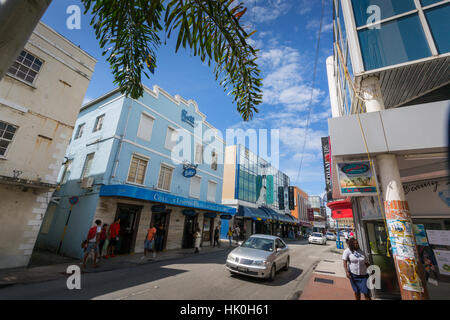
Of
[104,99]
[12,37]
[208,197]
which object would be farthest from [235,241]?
[12,37]

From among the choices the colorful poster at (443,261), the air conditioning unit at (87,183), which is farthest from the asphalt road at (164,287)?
the air conditioning unit at (87,183)

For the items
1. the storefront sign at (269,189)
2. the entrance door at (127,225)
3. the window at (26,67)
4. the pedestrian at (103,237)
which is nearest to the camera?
the window at (26,67)

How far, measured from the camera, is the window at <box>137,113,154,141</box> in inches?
540

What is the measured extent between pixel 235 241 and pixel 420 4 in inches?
882

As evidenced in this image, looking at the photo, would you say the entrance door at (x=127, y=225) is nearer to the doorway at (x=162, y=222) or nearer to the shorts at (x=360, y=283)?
the doorway at (x=162, y=222)

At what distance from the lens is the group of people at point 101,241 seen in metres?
8.61

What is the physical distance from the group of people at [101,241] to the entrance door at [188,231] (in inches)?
224

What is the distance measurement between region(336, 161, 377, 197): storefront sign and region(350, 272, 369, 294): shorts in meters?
2.19

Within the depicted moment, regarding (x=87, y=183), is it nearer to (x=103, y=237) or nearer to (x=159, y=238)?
(x=103, y=237)

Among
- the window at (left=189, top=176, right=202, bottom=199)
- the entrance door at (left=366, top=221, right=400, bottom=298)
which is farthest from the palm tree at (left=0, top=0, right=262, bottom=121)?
the window at (left=189, top=176, right=202, bottom=199)

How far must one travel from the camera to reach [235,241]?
22.8 m

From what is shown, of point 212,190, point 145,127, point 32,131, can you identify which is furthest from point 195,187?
point 32,131

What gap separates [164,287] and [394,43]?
9146mm

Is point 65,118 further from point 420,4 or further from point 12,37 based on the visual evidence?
point 420,4
